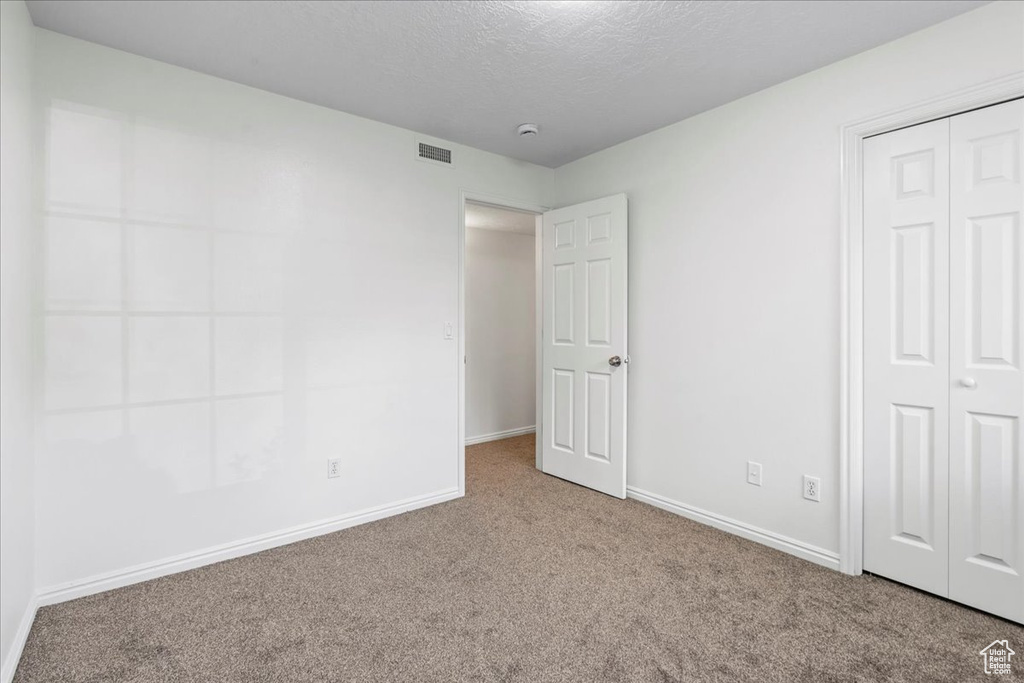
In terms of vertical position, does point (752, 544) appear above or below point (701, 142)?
below

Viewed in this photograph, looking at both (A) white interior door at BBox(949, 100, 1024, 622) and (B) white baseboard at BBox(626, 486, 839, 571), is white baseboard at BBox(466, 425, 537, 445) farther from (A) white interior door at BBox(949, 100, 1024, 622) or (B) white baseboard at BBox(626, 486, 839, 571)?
(A) white interior door at BBox(949, 100, 1024, 622)

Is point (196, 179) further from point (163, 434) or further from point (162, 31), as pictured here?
point (163, 434)

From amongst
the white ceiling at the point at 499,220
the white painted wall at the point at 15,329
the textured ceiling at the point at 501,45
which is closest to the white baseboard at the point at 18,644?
the white painted wall at the point at 15,329

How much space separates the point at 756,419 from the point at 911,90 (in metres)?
1.64

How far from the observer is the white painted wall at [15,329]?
157cm

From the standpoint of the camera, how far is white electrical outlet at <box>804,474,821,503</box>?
2350 mm

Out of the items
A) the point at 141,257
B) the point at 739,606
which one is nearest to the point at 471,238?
the point at 141,257

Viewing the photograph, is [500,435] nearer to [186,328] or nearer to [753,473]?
[753,473]

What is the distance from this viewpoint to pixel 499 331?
5.11 meters

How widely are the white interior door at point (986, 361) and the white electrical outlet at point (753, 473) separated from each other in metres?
0.77

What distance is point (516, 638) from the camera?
1783 millimetres

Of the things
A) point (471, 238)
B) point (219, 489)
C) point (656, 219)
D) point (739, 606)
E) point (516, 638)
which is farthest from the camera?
point (471, 238)

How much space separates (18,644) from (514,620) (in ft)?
5.84

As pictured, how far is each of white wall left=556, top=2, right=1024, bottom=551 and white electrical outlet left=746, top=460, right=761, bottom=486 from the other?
0.04 meters
